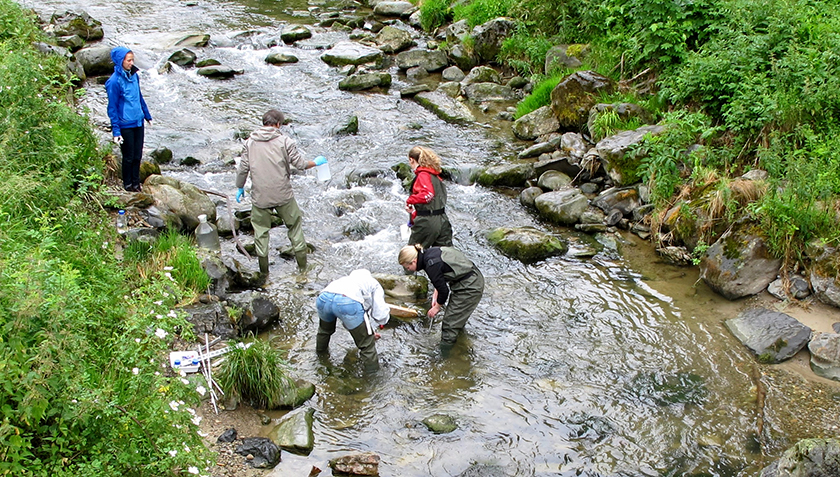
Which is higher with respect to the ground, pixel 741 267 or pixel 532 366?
pixel 741 267

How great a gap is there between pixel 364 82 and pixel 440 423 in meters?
12.4

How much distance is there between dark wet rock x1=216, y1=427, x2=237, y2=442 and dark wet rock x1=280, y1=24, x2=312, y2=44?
1658 centimetres

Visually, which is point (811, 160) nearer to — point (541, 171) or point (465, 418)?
point (541, 171)

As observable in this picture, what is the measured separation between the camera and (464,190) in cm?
1220

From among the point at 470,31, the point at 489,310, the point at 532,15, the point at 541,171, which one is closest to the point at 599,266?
the point at 489,310

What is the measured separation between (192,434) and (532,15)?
1544cm

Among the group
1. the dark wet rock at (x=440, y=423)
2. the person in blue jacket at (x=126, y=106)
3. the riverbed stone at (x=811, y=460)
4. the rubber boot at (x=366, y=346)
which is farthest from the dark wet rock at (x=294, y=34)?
the riverbed stone at (x=811, y=460)

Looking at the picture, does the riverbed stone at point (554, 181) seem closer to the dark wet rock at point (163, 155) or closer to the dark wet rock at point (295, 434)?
the dark wet rock at point (295, 434)

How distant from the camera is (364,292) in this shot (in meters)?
6.97

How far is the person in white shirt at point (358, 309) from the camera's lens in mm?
6883

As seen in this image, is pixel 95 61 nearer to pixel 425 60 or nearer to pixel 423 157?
pixel 425 60

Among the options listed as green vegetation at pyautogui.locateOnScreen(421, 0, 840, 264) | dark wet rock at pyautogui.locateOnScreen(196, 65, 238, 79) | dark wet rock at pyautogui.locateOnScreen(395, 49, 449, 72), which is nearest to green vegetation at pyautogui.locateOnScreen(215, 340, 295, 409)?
green vegetation at pyautogui.locateOnScreen(421, 0, 840, 264)

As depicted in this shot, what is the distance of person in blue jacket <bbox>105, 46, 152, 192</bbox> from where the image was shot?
9242mm

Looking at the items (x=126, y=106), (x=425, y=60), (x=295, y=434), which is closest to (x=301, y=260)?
(x=126, y=106)
